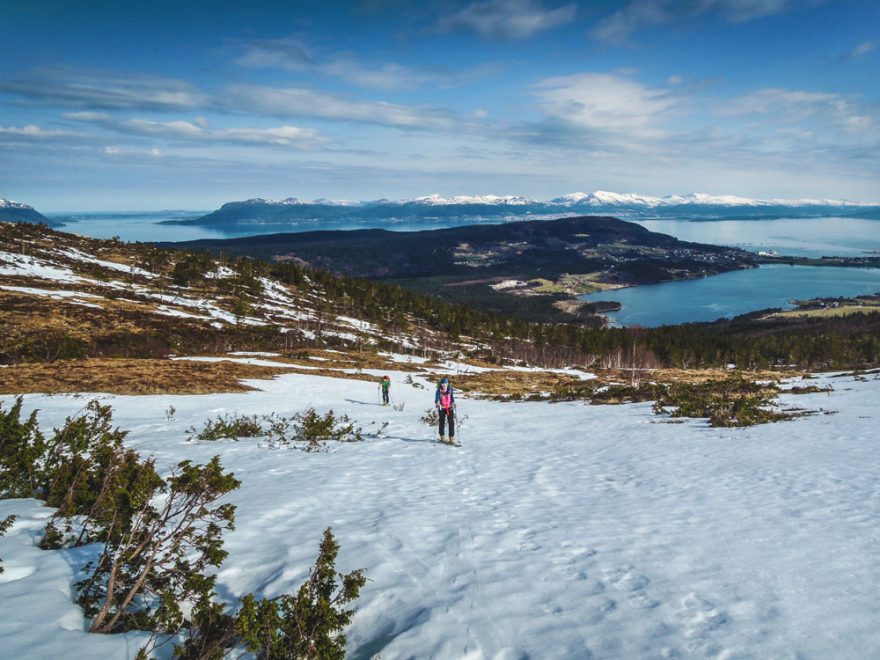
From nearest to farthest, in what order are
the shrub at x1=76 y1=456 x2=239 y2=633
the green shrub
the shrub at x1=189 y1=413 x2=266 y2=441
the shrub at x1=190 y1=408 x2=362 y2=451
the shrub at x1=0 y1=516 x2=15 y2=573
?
the shrub at x1=76 y1=456 x2=239 y2=633
the shrub at x1=0 y1=516 x2=15 y2=573
the shrub at x1=189 y1=413 x2=266 y2=441
the shrub at x1=190 y1=408 x2=362 y2=451
the green shrub

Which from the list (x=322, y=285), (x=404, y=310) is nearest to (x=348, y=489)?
(x=404, y=310)

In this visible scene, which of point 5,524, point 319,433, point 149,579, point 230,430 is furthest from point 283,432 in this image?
point 149,579

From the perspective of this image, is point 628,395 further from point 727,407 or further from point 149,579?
point 149,579

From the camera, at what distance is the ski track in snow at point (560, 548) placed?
496cm

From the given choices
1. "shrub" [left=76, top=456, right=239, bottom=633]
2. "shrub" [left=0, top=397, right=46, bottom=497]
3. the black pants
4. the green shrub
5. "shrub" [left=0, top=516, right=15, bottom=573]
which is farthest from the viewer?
the green shrub

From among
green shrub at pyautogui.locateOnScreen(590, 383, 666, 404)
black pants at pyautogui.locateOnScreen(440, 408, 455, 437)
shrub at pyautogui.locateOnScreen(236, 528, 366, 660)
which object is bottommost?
green shrub at pyautogui.locateOnScreen(590, 383, 666, 404)

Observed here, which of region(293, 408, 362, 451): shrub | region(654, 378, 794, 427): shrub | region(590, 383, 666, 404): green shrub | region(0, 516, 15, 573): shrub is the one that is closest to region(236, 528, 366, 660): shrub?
region(0, 516, 15, 573): shrub

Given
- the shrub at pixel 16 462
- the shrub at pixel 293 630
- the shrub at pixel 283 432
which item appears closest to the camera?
the shrub at pixel 293 630

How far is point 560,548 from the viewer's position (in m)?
7.49

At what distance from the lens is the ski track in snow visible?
A: 496 centimetres

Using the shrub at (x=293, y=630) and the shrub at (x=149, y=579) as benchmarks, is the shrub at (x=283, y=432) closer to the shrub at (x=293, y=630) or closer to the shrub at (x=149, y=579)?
the shrub at (x=149, y=579)

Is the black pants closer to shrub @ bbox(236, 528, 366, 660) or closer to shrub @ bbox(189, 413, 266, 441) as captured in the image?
shrub @ bbox(189, 413, 266, 441)

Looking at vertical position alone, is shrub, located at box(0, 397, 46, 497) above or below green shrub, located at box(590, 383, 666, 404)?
above

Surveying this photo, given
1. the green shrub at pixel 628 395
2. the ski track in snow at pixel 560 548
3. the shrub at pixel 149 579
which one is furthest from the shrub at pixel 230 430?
the green shrub at pixel 628 395
